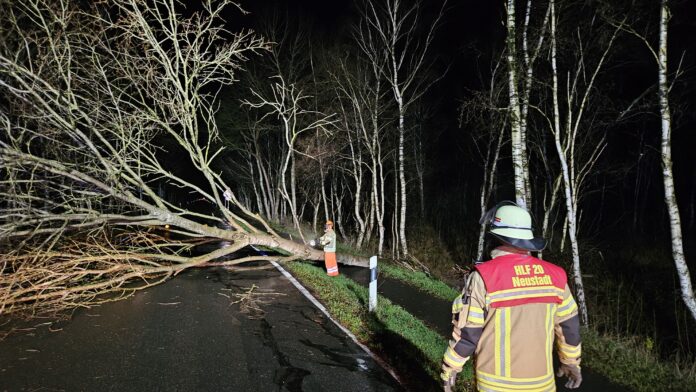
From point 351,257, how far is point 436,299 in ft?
11.4

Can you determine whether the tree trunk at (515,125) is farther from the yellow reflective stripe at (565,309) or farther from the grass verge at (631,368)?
the yellow reflective stripe at (565,309)

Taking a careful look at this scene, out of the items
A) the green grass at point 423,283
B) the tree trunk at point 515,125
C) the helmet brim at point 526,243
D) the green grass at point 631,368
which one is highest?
the tree trunk at point 515,125

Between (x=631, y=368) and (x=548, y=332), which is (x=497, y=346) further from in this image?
(x=631, y=368)

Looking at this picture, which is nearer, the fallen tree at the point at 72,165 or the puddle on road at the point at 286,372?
the puddle on road at the point at 286,372

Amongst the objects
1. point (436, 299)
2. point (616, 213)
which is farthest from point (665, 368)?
point (616, 213)

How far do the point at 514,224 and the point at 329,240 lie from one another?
707cm

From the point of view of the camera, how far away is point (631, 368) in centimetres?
478

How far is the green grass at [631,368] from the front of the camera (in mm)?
4441

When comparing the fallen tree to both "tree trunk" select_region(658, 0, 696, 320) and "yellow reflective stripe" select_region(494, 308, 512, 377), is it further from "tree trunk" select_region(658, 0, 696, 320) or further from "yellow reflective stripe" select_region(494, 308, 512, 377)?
"tree trunk" select_region(658, 0, 696, 320)

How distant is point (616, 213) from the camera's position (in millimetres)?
25484

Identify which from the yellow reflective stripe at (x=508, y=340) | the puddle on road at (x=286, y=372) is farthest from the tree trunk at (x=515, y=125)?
the yellow reflective stripe at (x=508, y=340)

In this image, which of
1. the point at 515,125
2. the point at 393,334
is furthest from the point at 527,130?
the point at 393,334

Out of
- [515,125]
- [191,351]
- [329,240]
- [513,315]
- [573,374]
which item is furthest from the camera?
[329,240]

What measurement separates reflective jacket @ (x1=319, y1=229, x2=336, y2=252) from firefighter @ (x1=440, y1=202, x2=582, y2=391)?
6791 mm
